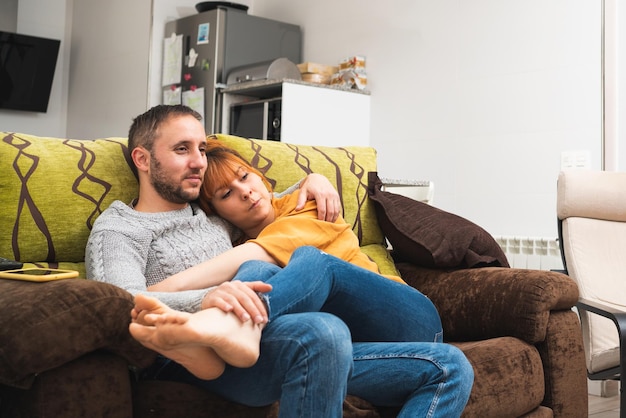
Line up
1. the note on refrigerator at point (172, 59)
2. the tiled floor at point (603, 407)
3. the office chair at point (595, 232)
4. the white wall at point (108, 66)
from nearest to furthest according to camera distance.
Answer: the office chair at point (595, 232)
the tiled floor at point (603, 407)
the note on refrigerator at point (172, 59)
the white wall at point (108, 66)

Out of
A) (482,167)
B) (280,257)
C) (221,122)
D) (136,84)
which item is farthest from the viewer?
(136,84)

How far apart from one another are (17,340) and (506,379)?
114cm

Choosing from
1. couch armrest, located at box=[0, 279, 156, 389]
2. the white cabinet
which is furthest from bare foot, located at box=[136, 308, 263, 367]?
the white cabinet

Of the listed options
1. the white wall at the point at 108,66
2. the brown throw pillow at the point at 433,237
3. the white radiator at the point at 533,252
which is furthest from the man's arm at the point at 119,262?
the white wall at the point at 108,66

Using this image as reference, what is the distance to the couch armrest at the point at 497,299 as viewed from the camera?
6.55ft

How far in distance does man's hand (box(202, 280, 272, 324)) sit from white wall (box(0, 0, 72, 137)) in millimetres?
5006

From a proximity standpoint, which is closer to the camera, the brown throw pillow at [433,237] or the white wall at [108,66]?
the brown throw pillow at [433,237]

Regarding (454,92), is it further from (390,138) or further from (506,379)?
(506,379)

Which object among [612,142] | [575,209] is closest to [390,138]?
[612,142]

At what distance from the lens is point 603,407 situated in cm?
323

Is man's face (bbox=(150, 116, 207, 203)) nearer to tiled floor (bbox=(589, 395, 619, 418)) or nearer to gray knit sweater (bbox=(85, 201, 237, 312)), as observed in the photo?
gray knit sweater (bbox=(85, 201, 237, 312))

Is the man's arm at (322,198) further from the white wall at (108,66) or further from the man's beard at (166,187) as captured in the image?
the white wall at (108,66)

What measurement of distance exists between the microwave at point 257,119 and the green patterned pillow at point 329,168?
2027mm

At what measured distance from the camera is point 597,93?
11.7 ft
